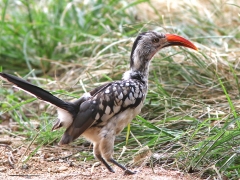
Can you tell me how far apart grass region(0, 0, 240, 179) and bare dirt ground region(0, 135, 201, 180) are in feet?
0.36

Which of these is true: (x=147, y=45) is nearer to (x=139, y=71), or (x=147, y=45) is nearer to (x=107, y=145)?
(x=139, y=71)

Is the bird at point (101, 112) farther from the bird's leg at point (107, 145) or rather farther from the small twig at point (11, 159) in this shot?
the small twig at point (11, 159)

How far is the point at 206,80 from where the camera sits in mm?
4500

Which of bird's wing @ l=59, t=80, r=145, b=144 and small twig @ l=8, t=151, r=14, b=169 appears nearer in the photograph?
bird's wing @ l=59, t=80, r=145, b=144

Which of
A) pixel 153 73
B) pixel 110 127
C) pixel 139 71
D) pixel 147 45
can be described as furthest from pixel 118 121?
pixel 153 73

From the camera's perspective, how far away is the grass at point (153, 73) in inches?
139

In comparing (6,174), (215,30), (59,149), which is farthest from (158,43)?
(215,30)

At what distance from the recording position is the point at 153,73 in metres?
4.57

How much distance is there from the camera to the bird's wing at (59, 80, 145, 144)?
324 centimetres

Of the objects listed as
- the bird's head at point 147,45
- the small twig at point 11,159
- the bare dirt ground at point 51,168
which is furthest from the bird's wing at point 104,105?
the small twig at point 11,159

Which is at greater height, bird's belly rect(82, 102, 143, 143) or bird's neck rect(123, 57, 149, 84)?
bird's neck rect(123, 57, 149, 84)

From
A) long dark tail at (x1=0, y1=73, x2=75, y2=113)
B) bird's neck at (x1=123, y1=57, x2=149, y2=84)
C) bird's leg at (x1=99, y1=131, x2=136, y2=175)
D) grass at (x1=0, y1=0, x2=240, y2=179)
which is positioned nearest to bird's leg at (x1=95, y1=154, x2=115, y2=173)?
bird's leg at (x1=99, y1=131, x2=136, y2=175)

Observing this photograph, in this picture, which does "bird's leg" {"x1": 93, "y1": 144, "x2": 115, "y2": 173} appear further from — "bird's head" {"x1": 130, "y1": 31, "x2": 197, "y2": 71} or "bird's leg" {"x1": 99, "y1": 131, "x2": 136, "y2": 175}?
"bird's head" {"x1": 130, "y1": 31, "x2": 197, "y2": 71}

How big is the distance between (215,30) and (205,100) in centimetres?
185
